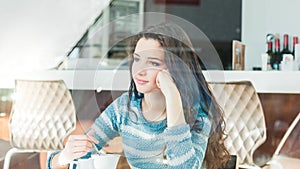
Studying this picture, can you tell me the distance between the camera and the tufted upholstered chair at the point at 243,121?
92 cm

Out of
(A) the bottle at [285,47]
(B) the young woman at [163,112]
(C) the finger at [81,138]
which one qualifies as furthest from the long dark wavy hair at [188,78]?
(A) the bottle at [285,47]

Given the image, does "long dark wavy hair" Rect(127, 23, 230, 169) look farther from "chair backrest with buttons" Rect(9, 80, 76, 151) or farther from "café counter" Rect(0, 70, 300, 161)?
"chair backrest with buttons" Rect(9, 80, 76, 151)

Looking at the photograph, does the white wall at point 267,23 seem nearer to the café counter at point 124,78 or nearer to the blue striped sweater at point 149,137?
the café counter at point 124,78

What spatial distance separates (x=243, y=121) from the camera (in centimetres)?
94

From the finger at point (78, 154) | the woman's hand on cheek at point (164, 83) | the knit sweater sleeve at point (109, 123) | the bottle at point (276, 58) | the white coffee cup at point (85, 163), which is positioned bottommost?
the white coffee cup at point (85, 163)

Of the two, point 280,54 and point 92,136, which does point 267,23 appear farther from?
point 92,136

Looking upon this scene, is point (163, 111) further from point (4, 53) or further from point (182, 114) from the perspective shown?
point (4, 53)

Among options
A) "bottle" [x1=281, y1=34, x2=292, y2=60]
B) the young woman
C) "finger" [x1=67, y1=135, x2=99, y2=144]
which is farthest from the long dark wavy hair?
"bottle" [x1=281, y1=34, x2=292, y2=60]

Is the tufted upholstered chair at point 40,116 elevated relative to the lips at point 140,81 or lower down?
lower down

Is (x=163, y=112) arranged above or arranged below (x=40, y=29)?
below

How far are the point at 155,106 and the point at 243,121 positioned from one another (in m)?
0.20

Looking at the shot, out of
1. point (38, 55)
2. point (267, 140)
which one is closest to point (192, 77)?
point (267, 140)

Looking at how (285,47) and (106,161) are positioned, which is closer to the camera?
(106,161)

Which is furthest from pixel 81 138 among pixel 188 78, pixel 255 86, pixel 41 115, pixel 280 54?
pixel 280 54
